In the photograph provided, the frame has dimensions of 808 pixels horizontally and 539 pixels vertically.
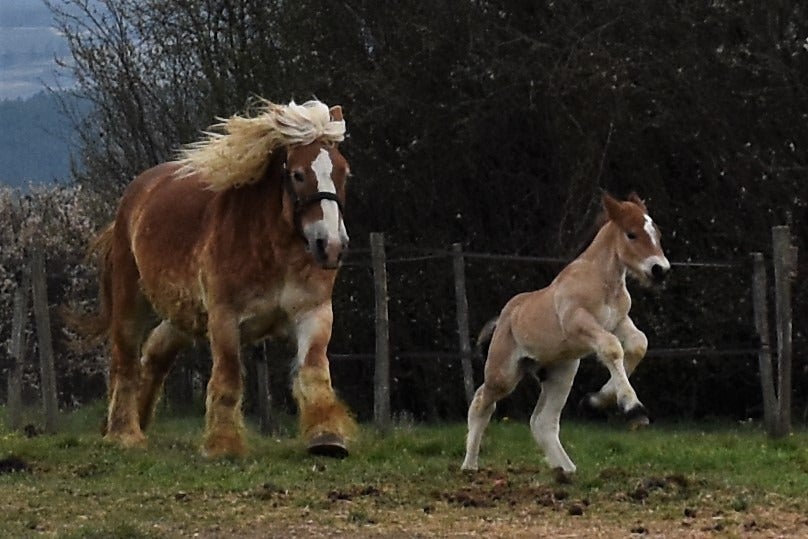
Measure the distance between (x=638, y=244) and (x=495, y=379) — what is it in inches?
53.2

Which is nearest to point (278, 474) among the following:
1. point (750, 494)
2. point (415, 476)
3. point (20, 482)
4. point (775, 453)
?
point (415, 476)

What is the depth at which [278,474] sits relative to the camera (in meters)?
10.5

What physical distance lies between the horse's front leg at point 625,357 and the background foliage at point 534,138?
5.92 meters

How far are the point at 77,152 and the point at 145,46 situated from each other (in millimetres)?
2246

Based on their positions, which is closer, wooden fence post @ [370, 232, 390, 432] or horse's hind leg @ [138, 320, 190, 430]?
horse's hind leg @ [138, 320, 190, 430]

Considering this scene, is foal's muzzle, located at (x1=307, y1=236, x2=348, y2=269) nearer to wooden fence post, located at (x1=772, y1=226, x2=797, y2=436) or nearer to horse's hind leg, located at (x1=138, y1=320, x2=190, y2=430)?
horse's hind leg, located at (x1=138, y1=320, x2=190, y2=430)

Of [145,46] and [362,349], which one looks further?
[145,46]

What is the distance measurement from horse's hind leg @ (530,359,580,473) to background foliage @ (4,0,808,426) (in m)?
5.64

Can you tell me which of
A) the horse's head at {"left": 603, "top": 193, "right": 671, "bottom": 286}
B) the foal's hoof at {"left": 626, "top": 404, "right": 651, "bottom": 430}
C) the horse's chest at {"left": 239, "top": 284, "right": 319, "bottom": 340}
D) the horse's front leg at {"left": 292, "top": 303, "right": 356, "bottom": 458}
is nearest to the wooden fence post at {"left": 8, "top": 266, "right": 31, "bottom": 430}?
the horse's chest at {"left": 239, "top": 284, "right": 319, "bottom": 340}

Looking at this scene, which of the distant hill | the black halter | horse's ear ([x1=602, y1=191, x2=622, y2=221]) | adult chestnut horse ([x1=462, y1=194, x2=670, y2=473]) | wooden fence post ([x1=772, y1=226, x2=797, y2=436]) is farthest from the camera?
the distant hill

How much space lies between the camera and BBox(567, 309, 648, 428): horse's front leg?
9.56m

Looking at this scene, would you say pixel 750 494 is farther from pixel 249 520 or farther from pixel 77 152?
pixel 77 152

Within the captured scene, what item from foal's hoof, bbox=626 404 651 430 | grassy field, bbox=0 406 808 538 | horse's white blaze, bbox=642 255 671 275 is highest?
horse's white blaze, bbox=642 255 671 275

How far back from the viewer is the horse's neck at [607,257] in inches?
414
